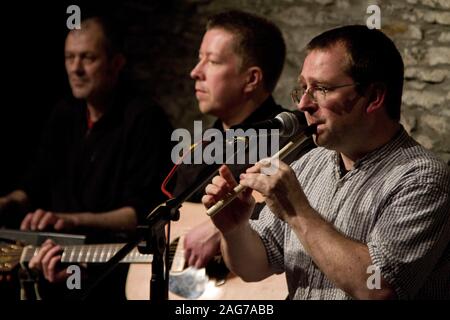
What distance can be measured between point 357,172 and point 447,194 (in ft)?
0.95

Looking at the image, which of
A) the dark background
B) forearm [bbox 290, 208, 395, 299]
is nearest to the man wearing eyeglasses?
forearm [bbox 290, 208, 395, 299]

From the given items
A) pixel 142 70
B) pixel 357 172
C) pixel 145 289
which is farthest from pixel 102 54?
pixel 357 172

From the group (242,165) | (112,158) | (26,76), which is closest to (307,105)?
(242,165)

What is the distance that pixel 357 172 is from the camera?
233cm

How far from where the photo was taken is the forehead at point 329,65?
2.30 meters

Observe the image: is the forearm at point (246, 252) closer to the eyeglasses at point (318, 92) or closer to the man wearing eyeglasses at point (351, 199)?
the man wearing eyeglasses at point (351, 199)

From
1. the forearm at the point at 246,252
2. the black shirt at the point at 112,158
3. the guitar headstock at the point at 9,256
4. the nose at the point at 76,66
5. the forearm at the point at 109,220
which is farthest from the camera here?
the nose at the point at 76,66

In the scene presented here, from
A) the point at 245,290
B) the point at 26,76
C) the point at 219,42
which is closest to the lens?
the point at 245,290

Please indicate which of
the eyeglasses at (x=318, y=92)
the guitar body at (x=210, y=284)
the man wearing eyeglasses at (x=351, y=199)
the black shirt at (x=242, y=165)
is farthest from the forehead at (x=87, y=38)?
the eyeglasses at (x=318, y=92)

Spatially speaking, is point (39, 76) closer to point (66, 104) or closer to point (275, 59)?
point (66, 104)

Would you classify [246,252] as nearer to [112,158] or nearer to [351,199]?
[351,199]

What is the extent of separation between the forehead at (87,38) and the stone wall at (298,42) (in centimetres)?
67

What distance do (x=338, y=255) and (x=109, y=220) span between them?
67.8 inches

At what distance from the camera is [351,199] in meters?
2.31
